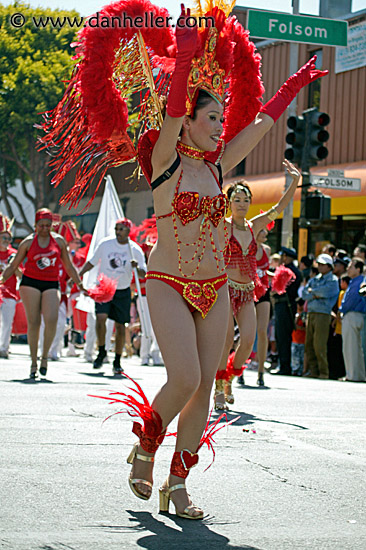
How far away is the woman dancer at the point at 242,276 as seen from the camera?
29.9 feet

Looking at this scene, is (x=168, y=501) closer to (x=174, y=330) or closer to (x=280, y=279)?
(x=174, y=330)

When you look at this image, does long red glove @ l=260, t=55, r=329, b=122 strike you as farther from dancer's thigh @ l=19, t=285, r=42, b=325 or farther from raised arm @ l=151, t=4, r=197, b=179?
dancer's thigh @ l=19, t=285, r=42, b=325

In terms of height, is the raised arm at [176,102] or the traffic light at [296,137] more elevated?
the traffic light at [296,137]

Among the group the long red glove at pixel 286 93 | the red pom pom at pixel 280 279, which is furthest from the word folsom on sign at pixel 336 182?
the long red glove at pixel 286 93

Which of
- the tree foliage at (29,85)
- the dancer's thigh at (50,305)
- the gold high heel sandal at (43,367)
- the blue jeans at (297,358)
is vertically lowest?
the blue jeans at (297,358)

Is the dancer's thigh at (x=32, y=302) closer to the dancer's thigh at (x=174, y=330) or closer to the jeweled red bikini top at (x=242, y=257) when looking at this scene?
the jeweled red bikini top at (x=242, y=257)

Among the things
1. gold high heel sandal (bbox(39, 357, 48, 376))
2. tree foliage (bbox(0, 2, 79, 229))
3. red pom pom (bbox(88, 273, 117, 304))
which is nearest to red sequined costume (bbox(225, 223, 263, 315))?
gold high heel sandal (bbox(39, 357, 48, 376))

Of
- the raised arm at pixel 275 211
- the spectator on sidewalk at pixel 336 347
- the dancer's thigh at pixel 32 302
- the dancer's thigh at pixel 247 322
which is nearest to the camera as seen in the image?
the raised arm at pixel 275 211

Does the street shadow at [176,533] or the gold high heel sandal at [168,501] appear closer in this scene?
the street shadow at [176,533]

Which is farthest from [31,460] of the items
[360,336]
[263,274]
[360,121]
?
[360,121]

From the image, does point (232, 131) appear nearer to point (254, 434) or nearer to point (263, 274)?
point (254, 434)

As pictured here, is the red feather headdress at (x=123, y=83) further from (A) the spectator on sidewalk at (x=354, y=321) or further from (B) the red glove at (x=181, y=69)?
(A) the spectator on sidewalk at (x=354, y=321)

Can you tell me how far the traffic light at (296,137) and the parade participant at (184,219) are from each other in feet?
36.1

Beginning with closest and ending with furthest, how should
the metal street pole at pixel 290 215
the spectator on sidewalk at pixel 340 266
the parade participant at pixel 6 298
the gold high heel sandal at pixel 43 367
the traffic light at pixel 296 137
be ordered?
the gold high heel sandal at pixel 43 367, the spectator on sidewalk at pixel 340 266, the traffic light at pixel 296 137, the parade participant at pixel 6 298, the metal street pole at pixel 290 215
